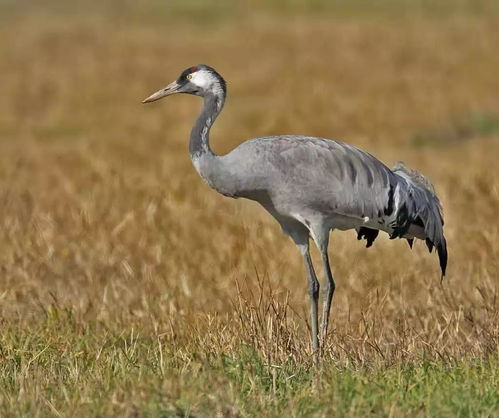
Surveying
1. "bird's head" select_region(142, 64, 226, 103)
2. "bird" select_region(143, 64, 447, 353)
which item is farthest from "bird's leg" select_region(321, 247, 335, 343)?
"bird's head" select_region(142, 64, 226, 103)

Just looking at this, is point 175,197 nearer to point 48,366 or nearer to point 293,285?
point 293,285

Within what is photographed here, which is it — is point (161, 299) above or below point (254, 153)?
below

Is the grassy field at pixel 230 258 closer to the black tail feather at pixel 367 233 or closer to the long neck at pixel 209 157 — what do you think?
the black tail feather at pixel 367 233

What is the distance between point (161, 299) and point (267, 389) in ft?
8.30

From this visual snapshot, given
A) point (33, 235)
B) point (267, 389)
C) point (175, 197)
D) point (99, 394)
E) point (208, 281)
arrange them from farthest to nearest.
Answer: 1. point (175, 197)
2. point (33, 235)
3. point (208, 281)
4. point (267, 389)
5. point (99, 394)

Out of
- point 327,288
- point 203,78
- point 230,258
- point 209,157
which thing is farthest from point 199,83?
point 230,258

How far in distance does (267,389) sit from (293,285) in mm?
3347

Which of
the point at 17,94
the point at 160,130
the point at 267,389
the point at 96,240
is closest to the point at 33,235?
the point at 96,240

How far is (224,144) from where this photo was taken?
1625cm

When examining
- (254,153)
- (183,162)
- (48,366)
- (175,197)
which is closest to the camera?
(48,366)

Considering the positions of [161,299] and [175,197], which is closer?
[161,299]

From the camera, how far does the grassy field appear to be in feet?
15.2

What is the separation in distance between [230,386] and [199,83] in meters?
2.06

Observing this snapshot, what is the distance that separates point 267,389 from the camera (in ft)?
15.9
